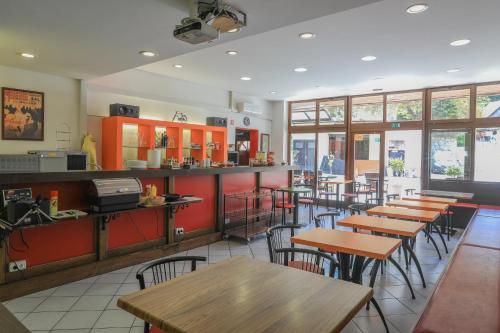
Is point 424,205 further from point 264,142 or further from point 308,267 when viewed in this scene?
point 264,142

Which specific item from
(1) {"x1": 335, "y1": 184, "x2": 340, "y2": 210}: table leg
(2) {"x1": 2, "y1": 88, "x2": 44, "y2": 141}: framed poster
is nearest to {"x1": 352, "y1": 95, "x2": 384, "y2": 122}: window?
(1) {"x1": 335, "y1": 184, "x2": 340, "y2": 210}: table leg

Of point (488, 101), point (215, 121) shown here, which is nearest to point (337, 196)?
point (215, 121)

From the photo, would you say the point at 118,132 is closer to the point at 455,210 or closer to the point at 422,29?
the point at 422,29

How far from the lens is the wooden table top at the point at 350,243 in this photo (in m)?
2.40

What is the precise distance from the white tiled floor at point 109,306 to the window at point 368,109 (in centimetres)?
513

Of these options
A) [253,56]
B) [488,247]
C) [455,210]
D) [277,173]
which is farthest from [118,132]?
[455,210]

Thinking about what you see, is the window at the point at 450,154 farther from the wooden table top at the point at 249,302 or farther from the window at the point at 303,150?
the wooden table top at the point at 249,302

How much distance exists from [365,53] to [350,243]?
367 centimetres

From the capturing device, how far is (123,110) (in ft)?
19.8

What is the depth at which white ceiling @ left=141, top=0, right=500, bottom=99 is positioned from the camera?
3844 millimetres

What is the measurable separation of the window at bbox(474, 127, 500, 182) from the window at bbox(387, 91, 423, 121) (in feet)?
4.41

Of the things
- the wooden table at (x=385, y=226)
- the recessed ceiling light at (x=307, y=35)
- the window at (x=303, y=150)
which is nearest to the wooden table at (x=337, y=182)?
the window at (x=303, y=150)

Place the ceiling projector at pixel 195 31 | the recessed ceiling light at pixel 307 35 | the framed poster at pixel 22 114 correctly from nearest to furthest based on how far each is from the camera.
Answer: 1. the ceiling projector at pixel 195 31
2. the recessed ceiling light at pixel 307 35
3. the framed poster at pixel 22 114

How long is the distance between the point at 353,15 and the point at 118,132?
4345 millimetres
